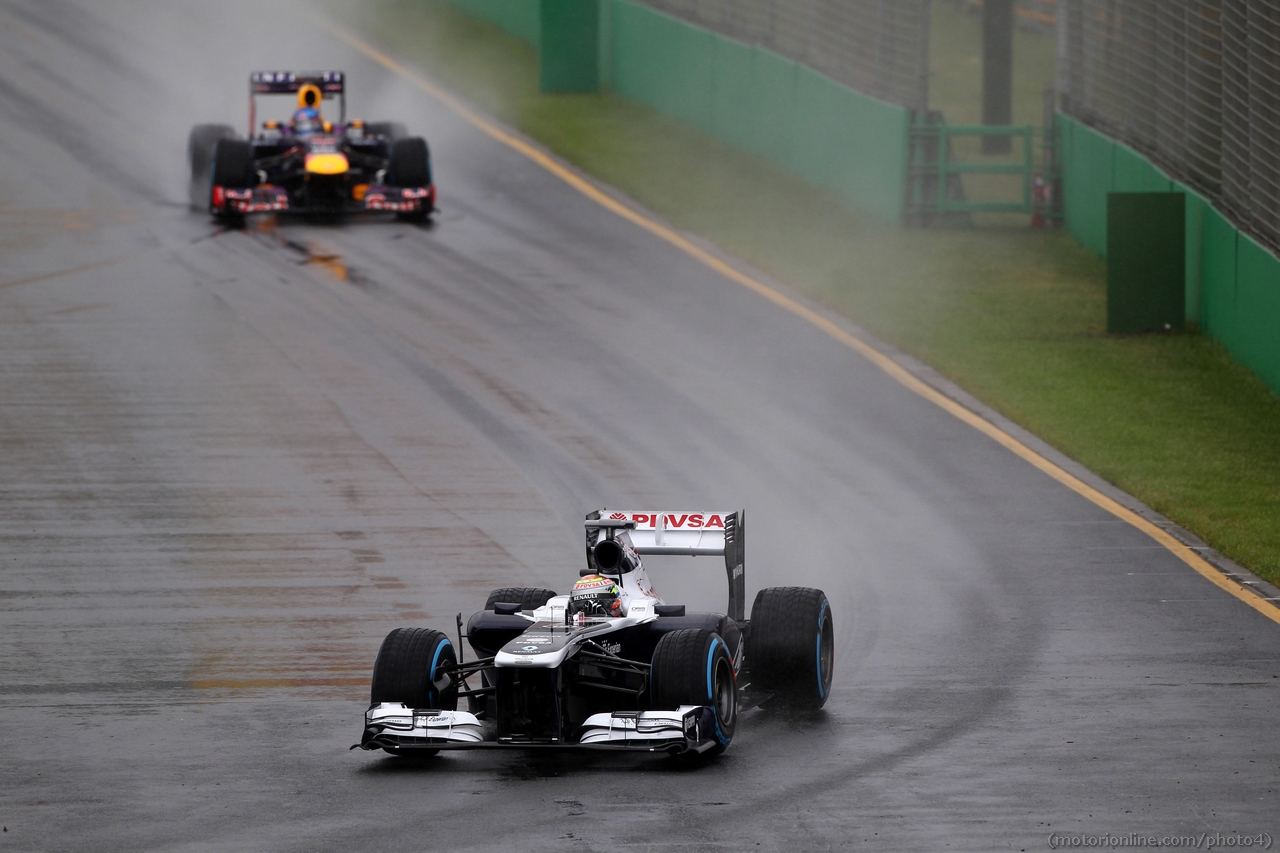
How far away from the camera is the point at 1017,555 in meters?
15.0

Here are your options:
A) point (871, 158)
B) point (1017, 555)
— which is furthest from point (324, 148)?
point (1017, 555)

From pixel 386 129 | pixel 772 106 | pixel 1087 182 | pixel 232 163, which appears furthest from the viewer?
pixel 772 106

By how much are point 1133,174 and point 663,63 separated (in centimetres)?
1218

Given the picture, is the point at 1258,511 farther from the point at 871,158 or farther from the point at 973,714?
the point at 871,158

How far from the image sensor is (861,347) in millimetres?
21797

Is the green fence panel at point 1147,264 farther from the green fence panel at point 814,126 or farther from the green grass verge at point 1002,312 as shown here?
the green fence panel at point 814,126

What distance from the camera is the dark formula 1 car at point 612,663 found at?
10.1 meters

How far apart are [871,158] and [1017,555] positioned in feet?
48.7

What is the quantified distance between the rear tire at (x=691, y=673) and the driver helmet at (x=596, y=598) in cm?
42

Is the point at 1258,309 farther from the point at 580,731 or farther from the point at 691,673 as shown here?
the point at 580,731

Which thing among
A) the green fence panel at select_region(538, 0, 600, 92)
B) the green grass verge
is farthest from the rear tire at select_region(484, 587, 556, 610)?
the green fence panel at select_region(538, 0, 600, 92)

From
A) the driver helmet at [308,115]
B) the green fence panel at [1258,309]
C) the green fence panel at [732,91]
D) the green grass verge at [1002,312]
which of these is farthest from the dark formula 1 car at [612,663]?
the green fence panel at [732,91]

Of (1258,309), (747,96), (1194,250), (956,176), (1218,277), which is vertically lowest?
(1258,309)

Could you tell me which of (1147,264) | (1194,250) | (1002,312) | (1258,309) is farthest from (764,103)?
(1258,309)
